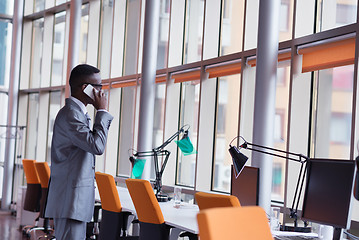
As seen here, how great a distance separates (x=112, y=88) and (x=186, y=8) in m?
1.98

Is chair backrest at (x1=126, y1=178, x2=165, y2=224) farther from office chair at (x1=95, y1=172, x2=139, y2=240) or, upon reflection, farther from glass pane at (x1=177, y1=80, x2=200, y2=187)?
glass pane at (x1=177, y1=80, x2=200, y2=187)

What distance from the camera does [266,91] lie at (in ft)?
15.6

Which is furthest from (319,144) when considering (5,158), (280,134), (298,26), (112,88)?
(5,158)

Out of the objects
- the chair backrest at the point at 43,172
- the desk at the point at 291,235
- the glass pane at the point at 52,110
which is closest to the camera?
the desk at the point at 291,235

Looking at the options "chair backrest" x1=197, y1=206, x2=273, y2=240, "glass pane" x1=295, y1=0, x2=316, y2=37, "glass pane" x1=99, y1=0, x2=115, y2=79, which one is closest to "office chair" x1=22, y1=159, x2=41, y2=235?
"glass pane" x1=99, y1=0, x2=115, y2=79

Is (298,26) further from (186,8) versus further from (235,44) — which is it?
(186,8)

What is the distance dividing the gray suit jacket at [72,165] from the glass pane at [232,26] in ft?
12.3

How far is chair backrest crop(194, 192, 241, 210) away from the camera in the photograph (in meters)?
3.12

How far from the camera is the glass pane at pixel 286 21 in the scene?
523 centimetres

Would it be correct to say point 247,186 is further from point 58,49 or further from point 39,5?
point 39,5

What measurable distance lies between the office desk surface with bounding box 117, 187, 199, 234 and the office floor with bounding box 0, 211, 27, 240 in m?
2.63

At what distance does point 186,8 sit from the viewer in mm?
7156

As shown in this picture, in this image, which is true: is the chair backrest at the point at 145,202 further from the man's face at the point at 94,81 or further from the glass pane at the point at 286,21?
the glass pane at the point at 286,21

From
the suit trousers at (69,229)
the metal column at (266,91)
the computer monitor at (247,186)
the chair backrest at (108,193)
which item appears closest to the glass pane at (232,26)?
the metal column at (266,91)
